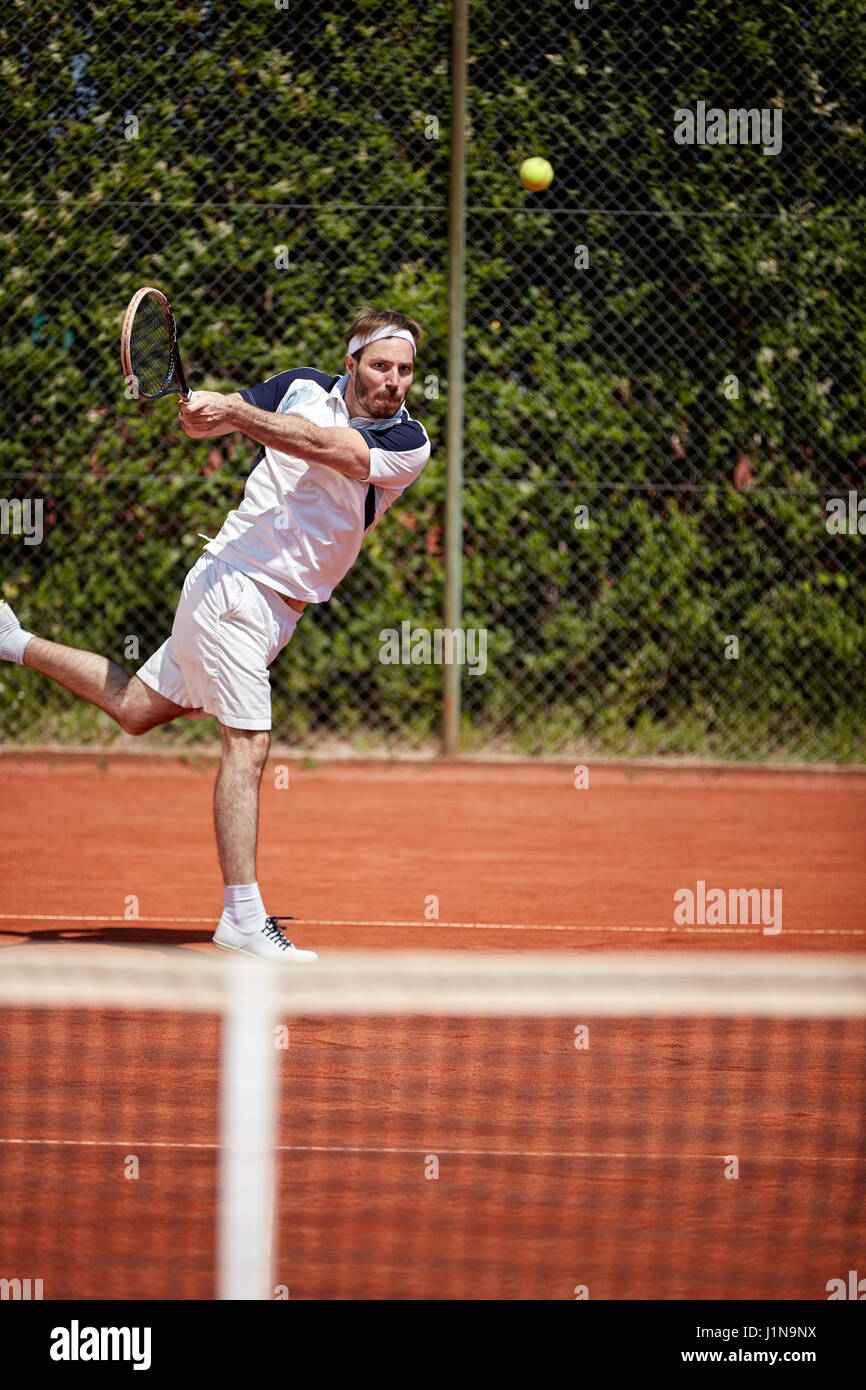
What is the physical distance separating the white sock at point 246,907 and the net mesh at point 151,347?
4.44 ft

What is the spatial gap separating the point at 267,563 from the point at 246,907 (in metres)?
0.90

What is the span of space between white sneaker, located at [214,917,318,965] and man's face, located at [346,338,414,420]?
1380mm

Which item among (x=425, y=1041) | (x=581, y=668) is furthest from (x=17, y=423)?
(x=425, y=1041)

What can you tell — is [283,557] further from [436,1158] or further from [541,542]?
[541,542]

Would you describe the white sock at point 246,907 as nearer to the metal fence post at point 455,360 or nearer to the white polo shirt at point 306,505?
the white polo shirt at point 306,505

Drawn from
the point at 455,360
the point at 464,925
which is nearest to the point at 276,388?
the point at 464,925

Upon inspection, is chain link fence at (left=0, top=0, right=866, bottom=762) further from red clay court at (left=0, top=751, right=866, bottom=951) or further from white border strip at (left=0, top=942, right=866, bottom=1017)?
white border strip at (left=0, top=942, right=866, bottom=1017)

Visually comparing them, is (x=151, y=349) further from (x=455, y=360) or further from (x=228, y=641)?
(x=455, y=360)

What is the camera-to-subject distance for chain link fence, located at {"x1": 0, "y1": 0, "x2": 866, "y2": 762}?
347 inches

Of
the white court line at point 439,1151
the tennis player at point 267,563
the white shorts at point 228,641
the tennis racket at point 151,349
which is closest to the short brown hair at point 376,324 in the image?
the tennis player at point 267,563

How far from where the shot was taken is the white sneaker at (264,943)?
4.38 m

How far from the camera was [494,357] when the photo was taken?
8898mm

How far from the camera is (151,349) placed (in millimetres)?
4914

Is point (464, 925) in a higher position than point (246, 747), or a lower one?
lower
